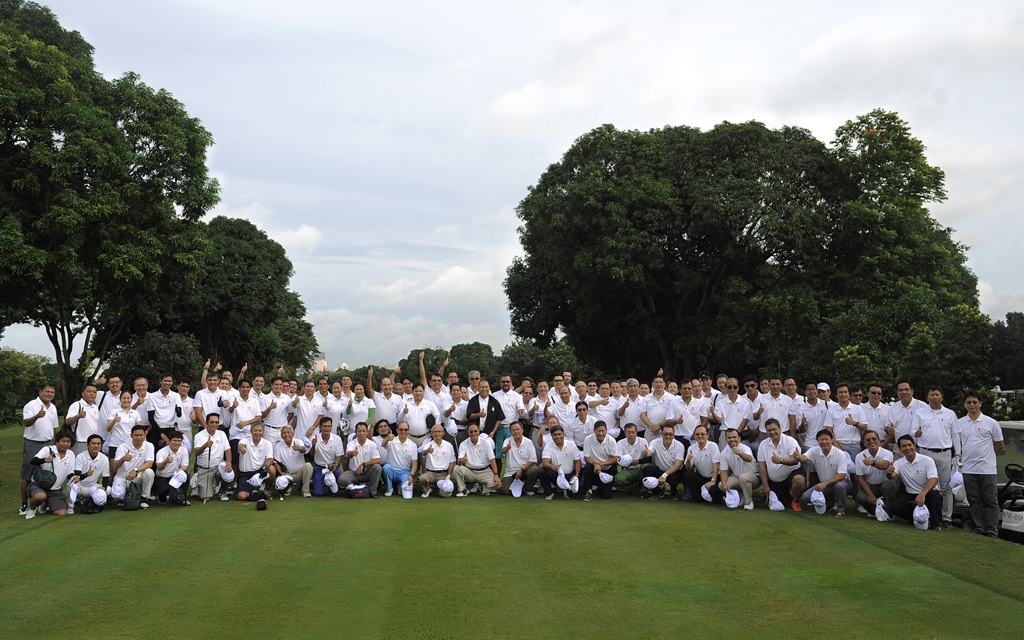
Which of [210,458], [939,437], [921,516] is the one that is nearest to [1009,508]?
[921,516]

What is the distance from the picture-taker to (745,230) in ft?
Result: 91.2

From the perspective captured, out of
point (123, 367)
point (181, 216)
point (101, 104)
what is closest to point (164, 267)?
point (181, 216)

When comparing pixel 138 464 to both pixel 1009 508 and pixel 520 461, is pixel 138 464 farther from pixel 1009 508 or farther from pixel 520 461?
pixel 1009 508

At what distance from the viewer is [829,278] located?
28.9 m

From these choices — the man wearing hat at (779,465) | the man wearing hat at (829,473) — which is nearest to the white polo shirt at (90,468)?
the man wearing hat at (779,465)

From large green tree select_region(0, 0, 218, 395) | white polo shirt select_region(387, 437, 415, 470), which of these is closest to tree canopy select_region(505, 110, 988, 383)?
large green tree select_region(0, 0, 218, 395)

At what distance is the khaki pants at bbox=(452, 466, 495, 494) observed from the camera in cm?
1269

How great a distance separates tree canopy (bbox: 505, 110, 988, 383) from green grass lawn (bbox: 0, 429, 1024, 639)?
55.1 ft

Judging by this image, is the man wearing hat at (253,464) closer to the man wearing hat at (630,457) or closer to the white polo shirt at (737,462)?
the man wearing hat at (630,457)

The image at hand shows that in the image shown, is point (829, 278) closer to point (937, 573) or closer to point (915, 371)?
point (915, 371)

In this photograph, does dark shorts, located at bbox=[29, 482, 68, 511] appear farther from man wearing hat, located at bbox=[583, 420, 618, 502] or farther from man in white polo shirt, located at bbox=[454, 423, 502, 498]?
man wearing hat, located at bbox=[583, 420, 618, 502]

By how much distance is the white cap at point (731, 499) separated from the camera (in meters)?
11.6

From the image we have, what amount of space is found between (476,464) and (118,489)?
5.24 m

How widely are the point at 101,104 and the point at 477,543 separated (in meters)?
17.6
